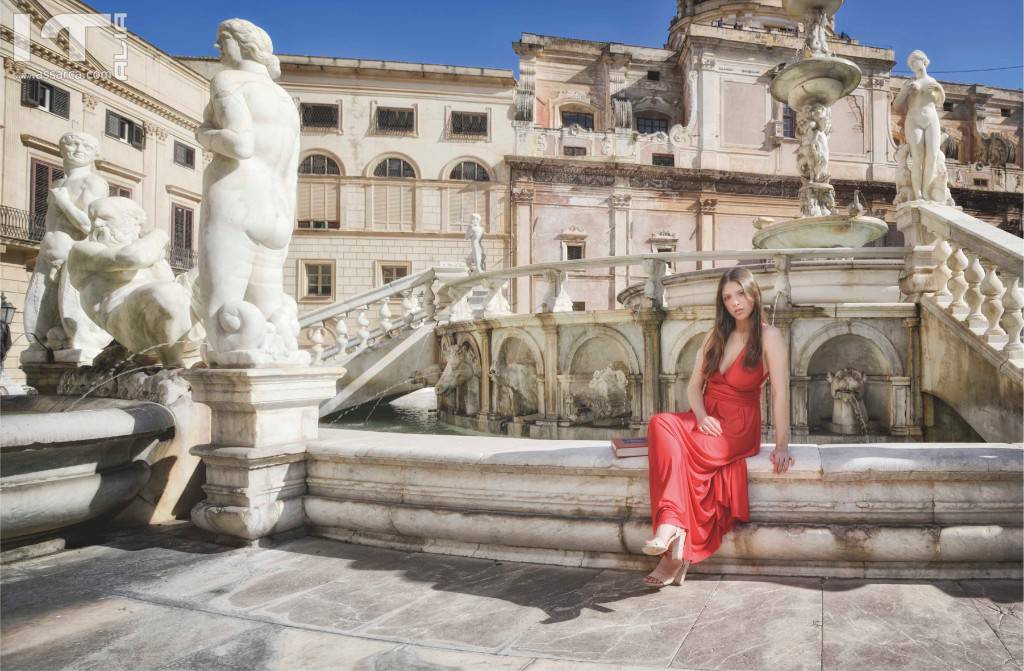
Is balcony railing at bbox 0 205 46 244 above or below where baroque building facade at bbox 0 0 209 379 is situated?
below

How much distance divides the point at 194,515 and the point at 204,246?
152cm

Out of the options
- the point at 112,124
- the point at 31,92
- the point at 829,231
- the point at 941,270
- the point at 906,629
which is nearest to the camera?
the point at 906,629

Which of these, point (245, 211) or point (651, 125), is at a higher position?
point (651, 125)

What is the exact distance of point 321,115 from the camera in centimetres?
2553

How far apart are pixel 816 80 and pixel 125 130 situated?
897 inches

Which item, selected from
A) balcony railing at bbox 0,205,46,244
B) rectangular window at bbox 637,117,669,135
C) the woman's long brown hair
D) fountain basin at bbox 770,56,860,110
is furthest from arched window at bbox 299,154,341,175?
the woman's long brown hair

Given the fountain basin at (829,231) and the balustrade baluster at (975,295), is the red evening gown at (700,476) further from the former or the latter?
the fountain basin at (829,231)

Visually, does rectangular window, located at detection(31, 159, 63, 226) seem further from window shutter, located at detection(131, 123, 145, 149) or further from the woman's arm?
the woman's arm

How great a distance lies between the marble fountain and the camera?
2.70m

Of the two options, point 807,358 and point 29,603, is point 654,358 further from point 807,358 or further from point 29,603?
point 29,603

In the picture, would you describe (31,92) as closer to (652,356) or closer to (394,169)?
(394,169)

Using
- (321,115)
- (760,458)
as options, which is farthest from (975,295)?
(321,115)

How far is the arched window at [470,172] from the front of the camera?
25.8 meters

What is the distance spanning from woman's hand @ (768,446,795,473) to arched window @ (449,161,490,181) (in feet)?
79.0
